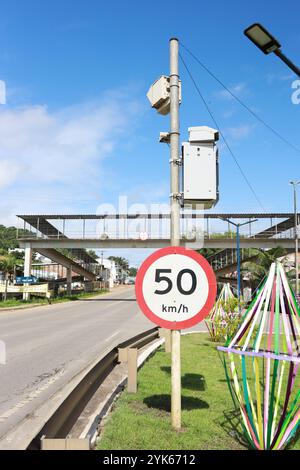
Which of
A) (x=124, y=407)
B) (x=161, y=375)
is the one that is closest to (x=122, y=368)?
(x=161, y=375)

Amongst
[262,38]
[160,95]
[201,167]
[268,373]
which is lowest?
[268,373]

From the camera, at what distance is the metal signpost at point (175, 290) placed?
4148mm

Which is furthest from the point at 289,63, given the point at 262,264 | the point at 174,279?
the point at 262,264

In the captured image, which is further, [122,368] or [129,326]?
[129,326]

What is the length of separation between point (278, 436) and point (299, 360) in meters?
0.88

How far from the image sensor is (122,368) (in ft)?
28.0

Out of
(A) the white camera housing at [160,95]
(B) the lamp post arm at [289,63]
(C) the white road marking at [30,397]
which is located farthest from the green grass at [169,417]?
(B) the lamp post arm at [289,63]

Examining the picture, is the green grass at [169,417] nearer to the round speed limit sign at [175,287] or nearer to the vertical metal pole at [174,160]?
the vertical metal pole at [174,160]

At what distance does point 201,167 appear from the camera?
4.35m

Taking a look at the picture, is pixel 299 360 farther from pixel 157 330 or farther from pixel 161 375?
pixel 157 330

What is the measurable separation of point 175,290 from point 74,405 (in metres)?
1.62

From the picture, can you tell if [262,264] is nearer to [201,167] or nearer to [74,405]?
[201,167]

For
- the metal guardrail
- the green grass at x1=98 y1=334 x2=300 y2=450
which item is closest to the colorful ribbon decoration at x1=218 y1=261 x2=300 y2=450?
the green grass at x1=98 y1=334 x2=300 y2=450

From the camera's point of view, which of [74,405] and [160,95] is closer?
[74,405]
